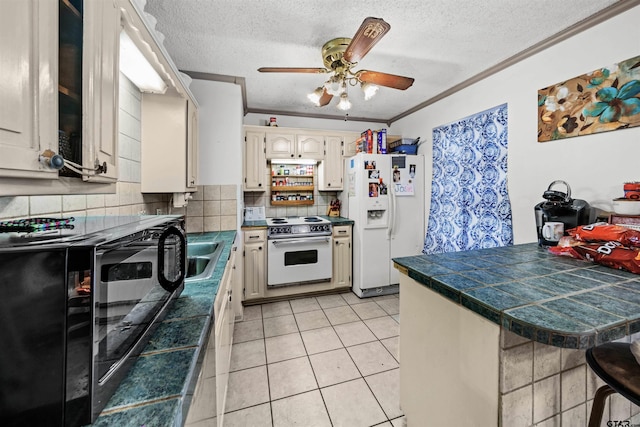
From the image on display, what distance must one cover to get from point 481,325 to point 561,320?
0.24 m

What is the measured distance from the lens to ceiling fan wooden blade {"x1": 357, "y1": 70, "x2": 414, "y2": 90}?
178cm

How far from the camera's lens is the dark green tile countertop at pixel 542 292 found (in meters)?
0.71

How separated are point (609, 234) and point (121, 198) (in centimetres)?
276

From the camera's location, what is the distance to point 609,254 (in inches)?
45.3

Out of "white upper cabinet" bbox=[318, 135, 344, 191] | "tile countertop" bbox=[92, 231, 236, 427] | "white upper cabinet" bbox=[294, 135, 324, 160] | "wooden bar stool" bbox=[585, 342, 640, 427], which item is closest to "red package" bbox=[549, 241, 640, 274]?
"wooden bar stool" bbox=[585, 342, 640, 427]

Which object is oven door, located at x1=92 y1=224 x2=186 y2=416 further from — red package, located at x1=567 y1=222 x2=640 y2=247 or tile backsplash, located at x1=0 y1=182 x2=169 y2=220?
red package, located at x1=567 y1=222 x2=640 y2=247

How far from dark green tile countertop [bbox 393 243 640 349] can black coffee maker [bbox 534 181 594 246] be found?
360 millimetres

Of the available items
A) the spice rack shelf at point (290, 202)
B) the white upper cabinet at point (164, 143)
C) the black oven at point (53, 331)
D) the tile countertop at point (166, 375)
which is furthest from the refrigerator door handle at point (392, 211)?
the black oven at point (53, 331)

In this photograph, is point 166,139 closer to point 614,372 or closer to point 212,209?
point 212,209

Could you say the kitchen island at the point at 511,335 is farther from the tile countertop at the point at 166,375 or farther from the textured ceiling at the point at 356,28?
the textured ceiling at the point at 356,28

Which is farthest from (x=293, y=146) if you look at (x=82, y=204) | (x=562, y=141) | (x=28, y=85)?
(x=28, y=85)

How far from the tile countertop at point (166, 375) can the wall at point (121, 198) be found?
66 centimetres

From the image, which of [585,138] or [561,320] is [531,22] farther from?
[561,320]

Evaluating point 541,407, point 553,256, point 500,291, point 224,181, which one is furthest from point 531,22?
point 224,181
